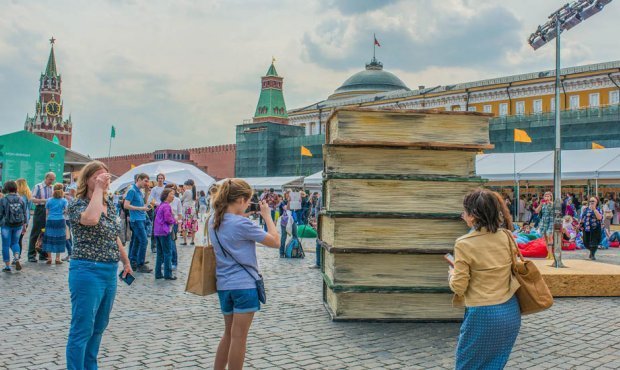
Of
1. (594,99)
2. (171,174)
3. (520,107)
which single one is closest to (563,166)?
(171,174)

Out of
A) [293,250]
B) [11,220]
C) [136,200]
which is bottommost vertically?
[293,250]

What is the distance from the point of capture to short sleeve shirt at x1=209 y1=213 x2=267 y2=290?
409 centimetres

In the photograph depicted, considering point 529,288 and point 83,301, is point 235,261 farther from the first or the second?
point 529,288

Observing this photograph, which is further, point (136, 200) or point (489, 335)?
point (136, 200)

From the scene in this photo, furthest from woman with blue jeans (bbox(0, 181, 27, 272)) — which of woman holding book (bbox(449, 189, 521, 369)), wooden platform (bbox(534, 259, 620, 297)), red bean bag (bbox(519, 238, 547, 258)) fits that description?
red bean bag (bbox(519, 238, 547, 258))

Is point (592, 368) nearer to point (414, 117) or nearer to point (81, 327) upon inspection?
point (414, 117)

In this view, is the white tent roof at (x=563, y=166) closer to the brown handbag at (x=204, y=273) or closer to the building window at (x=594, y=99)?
the brown handbag at (x=204, y=273)

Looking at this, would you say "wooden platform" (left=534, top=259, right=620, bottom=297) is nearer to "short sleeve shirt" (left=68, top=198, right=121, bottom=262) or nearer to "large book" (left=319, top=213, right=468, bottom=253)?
"large book" (left=319, top=213, right=468, bottom=253)

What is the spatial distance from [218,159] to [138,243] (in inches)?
2775

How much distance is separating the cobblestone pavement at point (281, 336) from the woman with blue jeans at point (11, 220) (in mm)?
1946

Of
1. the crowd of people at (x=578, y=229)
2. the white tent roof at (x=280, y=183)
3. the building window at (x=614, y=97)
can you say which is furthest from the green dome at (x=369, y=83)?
the crowd of people at (x=578, y=229)

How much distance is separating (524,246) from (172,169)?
15.5 m

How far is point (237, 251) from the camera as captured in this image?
4.12m

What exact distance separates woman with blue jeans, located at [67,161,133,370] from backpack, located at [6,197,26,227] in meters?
7.12
